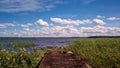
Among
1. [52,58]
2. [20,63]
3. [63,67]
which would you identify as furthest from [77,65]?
[20,63]

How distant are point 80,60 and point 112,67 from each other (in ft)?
35.8

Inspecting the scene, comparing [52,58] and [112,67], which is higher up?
[52,58]

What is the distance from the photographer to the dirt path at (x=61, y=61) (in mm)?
6090

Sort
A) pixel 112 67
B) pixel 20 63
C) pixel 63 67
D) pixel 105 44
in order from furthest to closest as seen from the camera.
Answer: pixel 105 44 < pixel 112 67 < pixel 20 63 < pixel 63 67

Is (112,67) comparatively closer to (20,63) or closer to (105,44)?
(20,63)

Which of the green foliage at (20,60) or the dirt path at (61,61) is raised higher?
the dirt path at (61,61)

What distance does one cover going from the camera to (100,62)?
17.2m

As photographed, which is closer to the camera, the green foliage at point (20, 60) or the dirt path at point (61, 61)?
the dirt path at point (61, 61)

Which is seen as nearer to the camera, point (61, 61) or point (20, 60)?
point (61, 61)

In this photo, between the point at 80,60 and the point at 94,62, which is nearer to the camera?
the point at 80,60

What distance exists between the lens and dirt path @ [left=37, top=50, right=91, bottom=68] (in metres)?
6.09

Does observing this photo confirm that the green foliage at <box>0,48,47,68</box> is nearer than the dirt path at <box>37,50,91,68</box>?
No

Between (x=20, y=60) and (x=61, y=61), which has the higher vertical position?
(x=61, y=61)

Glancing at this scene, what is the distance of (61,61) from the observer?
6.37m
